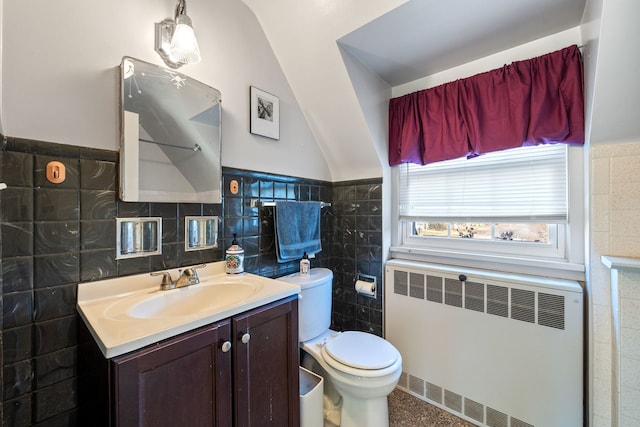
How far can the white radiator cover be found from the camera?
1226 mm

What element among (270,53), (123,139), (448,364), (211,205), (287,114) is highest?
(270,53)

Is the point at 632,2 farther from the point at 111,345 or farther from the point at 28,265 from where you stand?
the point at 28,265

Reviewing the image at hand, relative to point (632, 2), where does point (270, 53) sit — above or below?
above

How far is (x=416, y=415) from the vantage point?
152cm

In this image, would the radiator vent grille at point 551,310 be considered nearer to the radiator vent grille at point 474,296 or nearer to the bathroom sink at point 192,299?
the radiator vent grille at point 474,296

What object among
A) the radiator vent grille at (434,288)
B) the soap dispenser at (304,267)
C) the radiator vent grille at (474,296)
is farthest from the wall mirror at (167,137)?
the radiator vent grille at (474,296)

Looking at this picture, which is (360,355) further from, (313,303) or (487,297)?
(487,297)

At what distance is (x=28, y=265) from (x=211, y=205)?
0.65m

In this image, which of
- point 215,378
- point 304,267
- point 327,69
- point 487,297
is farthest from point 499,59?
point 215,378

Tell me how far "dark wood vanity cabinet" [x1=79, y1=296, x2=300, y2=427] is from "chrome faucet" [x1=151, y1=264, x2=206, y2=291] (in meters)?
0.33

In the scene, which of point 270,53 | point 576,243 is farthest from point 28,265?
point 576,243

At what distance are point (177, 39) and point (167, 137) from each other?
41 cm

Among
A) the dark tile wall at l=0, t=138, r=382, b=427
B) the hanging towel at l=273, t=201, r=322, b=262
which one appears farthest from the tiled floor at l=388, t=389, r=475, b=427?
the dark tile wall at l=0, t=138, r=382, b=427

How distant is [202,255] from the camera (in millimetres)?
1272
